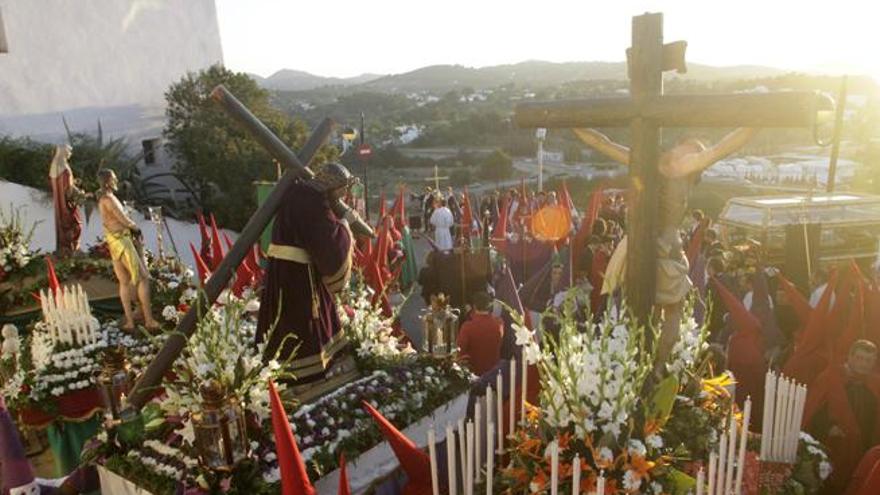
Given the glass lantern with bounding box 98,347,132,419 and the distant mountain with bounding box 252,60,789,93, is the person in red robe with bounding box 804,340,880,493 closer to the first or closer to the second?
the glass lantern with bounding box 98,347,132,419

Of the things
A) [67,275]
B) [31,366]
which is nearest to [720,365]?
[31,366]

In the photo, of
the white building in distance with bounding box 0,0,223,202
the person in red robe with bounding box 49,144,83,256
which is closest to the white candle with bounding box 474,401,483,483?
the person in red robe with bounding box 49,144,83,256

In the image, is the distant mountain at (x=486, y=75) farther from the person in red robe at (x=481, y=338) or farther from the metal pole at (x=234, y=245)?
the metal pole at (x=234, y=245)

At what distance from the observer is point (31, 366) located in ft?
23.0

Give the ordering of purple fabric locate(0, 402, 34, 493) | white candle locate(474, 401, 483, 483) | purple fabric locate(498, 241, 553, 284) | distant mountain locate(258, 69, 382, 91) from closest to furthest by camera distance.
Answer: white candle locate(474, 401, 483, 483)
purple fabric locate(0, 402, 34, 493)
purple fabric locate(498, 241, 553, 284)
distant mountain locate(258, 69, 382, 91)

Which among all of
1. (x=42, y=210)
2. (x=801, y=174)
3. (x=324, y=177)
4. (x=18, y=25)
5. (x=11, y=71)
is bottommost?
(x=801, y=174)

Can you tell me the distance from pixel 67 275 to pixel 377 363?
22.4ft

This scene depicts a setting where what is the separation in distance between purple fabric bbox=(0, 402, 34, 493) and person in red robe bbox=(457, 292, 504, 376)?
3770 millimetres

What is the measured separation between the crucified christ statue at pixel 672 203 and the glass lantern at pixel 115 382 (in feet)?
13.5

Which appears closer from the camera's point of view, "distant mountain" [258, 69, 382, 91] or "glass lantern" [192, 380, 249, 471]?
"glass lantern" [192, 380, 249, 471]

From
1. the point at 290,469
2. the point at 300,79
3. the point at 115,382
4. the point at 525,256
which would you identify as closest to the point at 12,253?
the point at 115,382

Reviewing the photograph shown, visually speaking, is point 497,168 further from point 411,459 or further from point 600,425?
point 600,425

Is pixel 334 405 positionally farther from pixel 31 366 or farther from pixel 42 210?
pixel 42 210

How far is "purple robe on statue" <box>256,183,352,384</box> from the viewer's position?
5.27 meters
